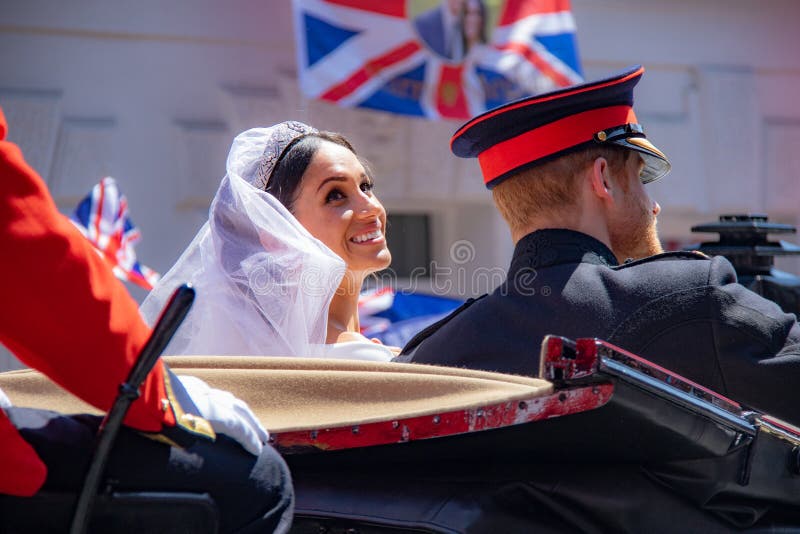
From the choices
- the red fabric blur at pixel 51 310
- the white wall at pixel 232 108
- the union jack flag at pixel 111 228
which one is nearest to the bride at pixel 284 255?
the red fabric blur at pixel 51 310

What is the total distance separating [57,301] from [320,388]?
0.72 metres

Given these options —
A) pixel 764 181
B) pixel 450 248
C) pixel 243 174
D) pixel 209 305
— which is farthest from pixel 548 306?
pixel 764 181

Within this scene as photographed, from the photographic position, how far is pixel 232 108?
306 inches

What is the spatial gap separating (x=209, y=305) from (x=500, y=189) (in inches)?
41.5

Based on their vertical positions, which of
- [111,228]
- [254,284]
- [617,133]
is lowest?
[111,228]

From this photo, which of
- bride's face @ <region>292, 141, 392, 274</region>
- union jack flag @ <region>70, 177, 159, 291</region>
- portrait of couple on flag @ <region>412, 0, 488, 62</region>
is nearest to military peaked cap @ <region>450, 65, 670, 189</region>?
bride's face @ <region>292, 141, 392, 274</region>

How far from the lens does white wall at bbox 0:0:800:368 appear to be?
756 centimetres

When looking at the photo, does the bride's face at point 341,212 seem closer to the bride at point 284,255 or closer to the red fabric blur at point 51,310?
the bride at point 284,255

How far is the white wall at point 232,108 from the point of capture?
756cm

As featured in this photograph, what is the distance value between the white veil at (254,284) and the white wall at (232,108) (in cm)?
425

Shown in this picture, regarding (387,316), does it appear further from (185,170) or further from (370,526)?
(370,526)

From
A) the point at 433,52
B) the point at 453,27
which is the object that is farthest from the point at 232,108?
the point at 453,27

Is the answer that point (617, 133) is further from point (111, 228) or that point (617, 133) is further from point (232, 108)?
point (232, 108)

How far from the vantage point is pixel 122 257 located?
6.62m
